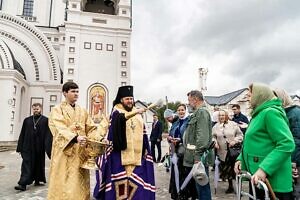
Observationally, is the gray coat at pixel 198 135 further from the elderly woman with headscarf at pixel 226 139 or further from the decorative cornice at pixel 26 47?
the decorative cornice at pixel 26 47

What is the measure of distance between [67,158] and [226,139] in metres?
3.45

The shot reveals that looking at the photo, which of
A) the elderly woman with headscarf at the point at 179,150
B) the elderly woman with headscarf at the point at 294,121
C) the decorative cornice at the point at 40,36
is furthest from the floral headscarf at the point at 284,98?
the decorative cornice at the point at 40,36

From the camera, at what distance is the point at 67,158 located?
4.10 meters

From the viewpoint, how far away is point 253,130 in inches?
101

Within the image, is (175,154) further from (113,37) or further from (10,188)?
Answer: (113,37)

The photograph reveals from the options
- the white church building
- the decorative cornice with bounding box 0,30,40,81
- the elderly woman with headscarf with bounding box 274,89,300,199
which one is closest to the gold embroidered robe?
the elderly woman with headscarf with bounding box 274,89,300,199

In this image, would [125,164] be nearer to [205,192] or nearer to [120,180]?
[120,180]

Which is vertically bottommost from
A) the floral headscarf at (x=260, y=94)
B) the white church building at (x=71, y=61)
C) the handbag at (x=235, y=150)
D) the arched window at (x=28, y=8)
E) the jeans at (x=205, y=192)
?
the jeans at (x=205, y=192)

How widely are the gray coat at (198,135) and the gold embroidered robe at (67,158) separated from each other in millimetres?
1273

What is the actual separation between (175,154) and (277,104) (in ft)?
9.79

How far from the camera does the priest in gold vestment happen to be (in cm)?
398

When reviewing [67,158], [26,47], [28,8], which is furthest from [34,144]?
[28,8]

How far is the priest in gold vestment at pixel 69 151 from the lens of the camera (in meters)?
3.98

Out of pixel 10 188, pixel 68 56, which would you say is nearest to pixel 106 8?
pixel 68 56
